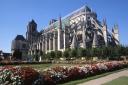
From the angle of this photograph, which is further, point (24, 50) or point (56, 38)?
point (24, 50)

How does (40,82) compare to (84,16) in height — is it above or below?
below

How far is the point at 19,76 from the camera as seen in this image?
1349cm


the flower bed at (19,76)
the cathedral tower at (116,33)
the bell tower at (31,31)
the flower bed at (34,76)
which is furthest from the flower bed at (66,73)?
the bell tower at (31,31)

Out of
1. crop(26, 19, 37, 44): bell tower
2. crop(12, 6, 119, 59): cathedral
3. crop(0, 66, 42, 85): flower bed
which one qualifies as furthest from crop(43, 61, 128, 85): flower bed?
crop(26, 19, 37, 44): bell tower

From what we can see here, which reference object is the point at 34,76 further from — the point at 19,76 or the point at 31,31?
the point at 31,31

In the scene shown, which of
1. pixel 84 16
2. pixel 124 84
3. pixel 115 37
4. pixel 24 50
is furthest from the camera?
pixel 24 50

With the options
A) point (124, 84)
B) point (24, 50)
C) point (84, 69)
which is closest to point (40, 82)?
point (124, 84)

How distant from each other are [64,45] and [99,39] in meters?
16.6

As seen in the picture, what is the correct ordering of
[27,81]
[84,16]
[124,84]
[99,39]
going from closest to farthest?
1. [27,81]
2. [124,84]
3. [99,39]
4. [84,16]

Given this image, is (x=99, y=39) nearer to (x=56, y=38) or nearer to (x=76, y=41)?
(x=76, y=41)

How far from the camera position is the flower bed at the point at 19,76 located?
13.4m

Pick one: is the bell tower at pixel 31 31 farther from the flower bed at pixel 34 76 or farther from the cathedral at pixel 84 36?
the flower bed at pixel 34 76

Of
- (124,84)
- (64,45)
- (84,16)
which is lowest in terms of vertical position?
(124,84)

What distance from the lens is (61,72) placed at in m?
17.1
